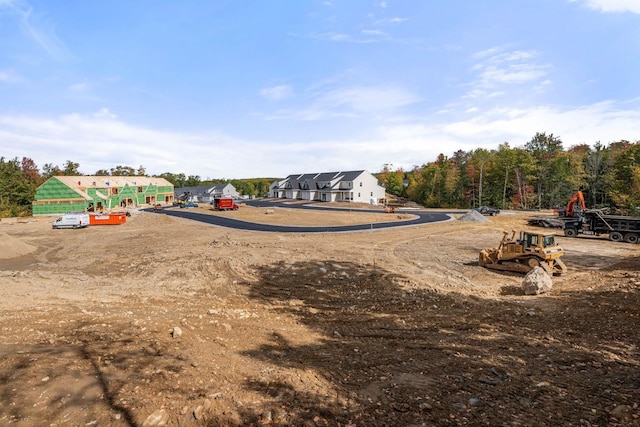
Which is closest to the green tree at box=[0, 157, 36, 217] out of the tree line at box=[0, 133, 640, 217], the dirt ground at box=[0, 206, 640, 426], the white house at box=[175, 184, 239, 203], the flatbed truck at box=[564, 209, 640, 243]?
the tree line at box=[0, 133, 640, 217]

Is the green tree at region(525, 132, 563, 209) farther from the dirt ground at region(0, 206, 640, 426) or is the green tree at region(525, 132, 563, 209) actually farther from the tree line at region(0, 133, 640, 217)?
the dirt ground at region(0, 206, 640, 426)

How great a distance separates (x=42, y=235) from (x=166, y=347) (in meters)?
37.2

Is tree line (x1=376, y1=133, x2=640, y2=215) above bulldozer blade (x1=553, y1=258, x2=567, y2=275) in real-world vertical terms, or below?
above

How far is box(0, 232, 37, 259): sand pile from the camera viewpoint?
24.8 metres

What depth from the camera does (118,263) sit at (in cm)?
2206

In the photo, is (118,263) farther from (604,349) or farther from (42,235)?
(604,349)

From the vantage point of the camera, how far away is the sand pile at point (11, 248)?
24.8 metres

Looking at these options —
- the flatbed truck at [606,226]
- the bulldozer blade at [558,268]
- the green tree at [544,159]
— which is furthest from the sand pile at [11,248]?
the green tree at [544,159]

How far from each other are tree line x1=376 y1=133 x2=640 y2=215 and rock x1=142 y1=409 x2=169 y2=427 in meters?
57.7

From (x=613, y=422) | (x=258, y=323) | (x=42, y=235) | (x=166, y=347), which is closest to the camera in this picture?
(x=613, y=422)

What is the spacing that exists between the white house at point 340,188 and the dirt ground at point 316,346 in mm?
62627

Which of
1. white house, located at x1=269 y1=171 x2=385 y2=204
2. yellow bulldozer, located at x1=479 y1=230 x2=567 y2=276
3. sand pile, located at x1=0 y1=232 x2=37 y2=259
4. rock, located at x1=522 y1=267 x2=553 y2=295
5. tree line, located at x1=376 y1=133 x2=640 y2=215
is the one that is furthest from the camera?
white house, located at x1=269 y1=171 x2=385 y2=204

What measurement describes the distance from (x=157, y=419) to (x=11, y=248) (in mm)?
28501

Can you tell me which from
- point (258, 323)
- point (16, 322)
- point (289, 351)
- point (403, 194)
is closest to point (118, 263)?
point (16, 322)
